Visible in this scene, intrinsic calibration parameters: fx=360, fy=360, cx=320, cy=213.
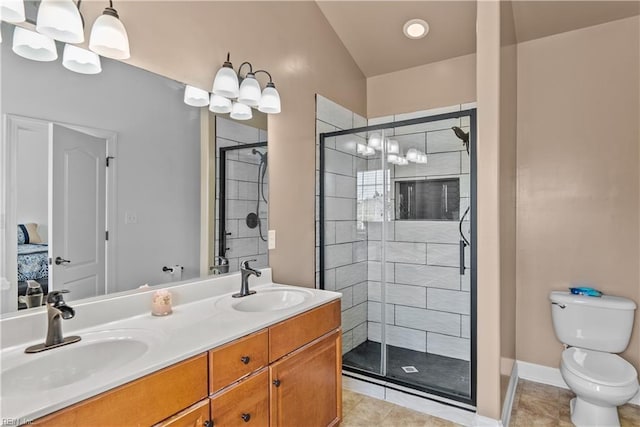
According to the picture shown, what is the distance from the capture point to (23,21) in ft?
4.09

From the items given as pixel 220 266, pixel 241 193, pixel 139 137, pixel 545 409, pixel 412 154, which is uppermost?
pixel 412 154

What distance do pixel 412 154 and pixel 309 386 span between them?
188 centimetres

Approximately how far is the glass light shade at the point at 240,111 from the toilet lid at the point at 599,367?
2498mm

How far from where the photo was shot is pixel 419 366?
276 centimetres

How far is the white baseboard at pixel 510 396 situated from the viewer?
2184 mm

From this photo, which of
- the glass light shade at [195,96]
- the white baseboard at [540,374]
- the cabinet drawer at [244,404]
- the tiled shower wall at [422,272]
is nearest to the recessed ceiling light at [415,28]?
the tiled shower wall at [422,272]

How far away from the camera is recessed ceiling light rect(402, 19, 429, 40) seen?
9.05 feet

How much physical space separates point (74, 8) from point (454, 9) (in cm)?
240

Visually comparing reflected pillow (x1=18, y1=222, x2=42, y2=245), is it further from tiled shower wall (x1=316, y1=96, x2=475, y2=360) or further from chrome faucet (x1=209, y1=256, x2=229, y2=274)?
tiled shower wall (x1=316, y1=96, x2=475, y2=360)

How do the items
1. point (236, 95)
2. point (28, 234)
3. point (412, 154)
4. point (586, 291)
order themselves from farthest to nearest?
point (412, 154), point (586, 291), point (236, 95), point (28, 234)

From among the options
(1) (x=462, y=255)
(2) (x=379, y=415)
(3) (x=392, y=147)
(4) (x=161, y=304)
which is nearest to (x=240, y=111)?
(4) (x=161, y=304)

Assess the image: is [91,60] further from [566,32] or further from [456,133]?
[566,32]

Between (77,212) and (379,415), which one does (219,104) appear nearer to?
(77,212)

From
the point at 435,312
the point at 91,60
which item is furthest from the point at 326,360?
the point at 91,60
